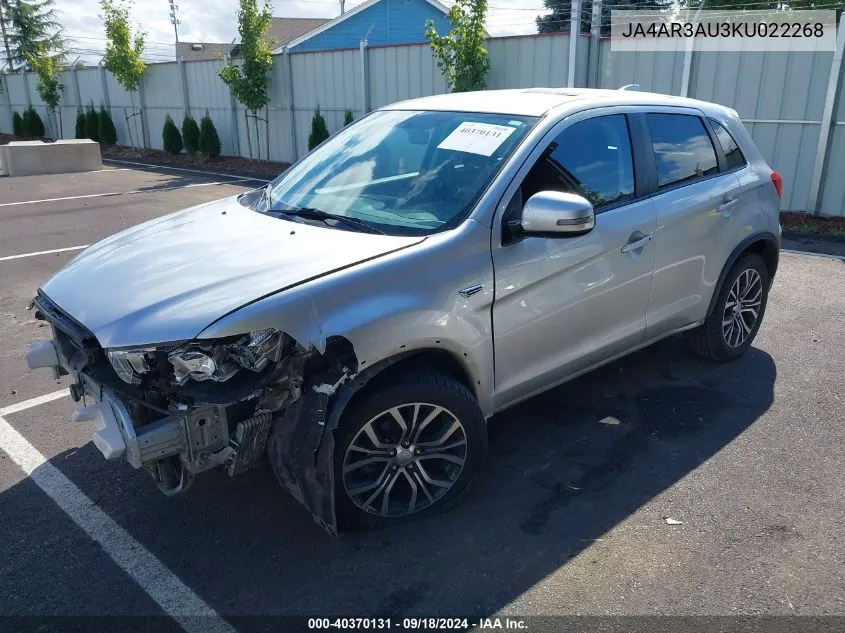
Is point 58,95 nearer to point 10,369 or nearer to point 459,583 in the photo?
point 10,369

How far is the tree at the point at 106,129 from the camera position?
2469 centimetres

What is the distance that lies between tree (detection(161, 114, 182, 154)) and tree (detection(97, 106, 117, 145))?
4.12 meters

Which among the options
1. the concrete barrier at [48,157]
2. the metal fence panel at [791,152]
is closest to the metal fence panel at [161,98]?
the concrete barrier at [48,157]

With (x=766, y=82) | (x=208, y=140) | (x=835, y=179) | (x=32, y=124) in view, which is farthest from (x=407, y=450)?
(x=32, y=124)

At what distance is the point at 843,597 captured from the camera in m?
2.82

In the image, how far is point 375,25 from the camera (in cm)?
2975

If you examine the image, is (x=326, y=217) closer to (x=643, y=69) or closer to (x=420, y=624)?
(x=420, y=624)

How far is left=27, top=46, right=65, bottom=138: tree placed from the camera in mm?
26359

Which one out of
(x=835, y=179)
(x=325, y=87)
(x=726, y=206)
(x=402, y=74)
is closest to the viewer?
(x=726, y=206)

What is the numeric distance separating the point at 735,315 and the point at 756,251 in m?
0.49

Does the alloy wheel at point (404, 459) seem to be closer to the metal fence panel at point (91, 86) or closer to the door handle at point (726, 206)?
the door handle at point (726, 206)

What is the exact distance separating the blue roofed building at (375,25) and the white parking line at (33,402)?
25.9 m

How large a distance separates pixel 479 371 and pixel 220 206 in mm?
1937

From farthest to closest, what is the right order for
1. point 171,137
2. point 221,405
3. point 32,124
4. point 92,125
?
point 32,124 → point 92,125 → point 171,137 → point 221,405
